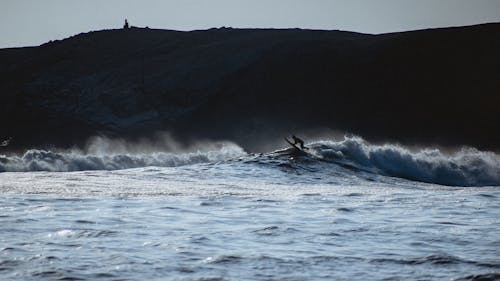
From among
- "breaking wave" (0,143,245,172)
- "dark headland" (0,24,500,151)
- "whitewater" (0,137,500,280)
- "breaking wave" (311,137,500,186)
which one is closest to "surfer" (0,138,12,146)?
"dark headland" (0,24,500,151)

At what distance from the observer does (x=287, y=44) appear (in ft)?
158

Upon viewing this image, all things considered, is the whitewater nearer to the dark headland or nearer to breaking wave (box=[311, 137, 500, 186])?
breaking wave (box=[311, 137, 500, 186])

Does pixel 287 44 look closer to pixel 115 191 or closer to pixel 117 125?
pixel 117 125

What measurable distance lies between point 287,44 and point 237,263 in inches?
1703

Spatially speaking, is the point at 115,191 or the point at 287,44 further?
the point at 287,44

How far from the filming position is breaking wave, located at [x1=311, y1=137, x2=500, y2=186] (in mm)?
21203

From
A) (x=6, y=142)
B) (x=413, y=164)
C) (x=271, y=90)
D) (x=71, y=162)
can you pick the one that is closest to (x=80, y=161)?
(x=71, y=162)

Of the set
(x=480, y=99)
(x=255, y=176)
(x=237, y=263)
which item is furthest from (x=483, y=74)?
(x=237, y=263)

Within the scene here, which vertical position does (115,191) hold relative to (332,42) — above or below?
below

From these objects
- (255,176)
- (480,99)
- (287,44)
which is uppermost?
(287,44)

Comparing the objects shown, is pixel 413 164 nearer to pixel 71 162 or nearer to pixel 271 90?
pixel 71 162

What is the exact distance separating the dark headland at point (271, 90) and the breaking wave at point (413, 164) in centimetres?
923

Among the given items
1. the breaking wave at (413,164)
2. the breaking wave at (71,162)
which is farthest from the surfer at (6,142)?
the breaking wave at (413,164)

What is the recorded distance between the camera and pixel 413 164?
21.9 metres
